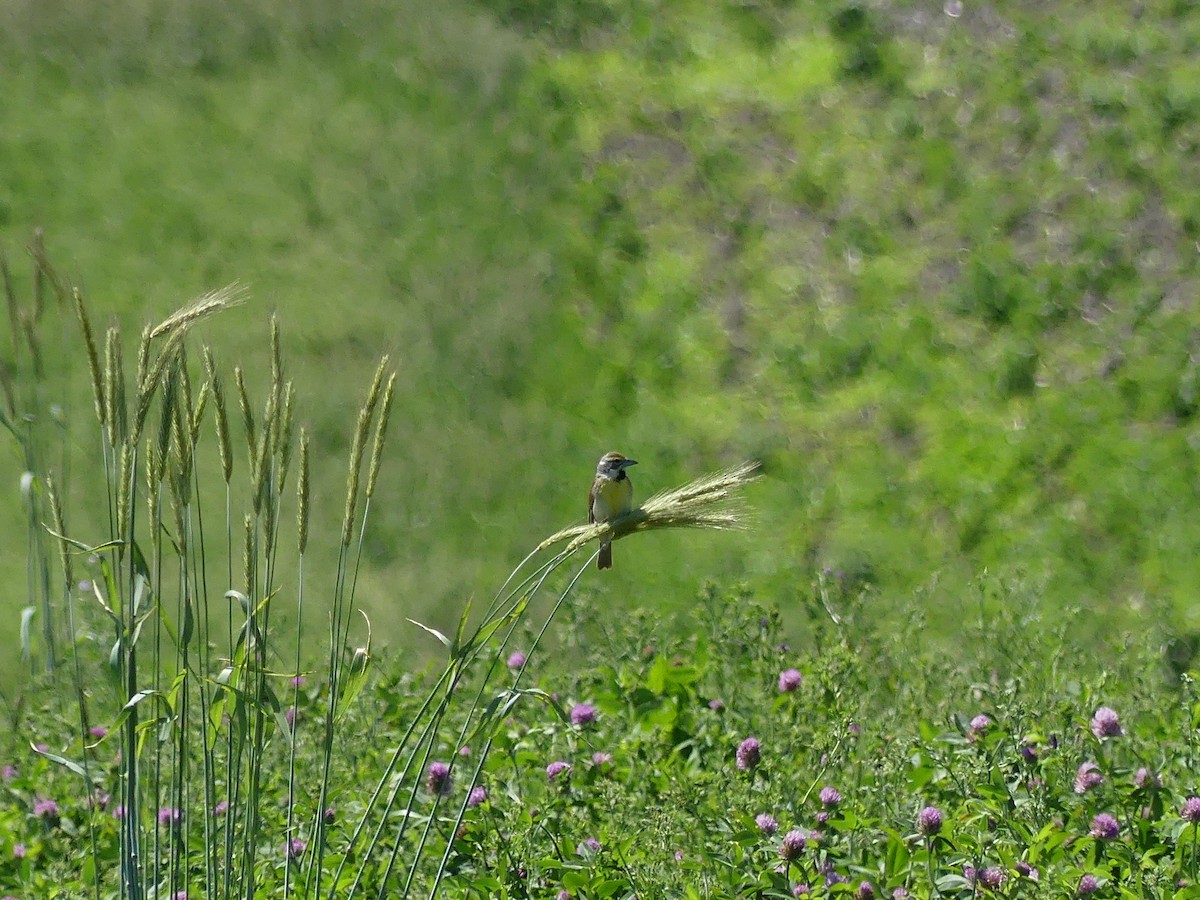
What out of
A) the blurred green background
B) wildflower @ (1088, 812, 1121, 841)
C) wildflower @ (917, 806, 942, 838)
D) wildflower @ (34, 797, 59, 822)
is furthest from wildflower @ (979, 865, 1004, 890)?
the blurred green background

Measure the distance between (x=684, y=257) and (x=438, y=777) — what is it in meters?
5.48

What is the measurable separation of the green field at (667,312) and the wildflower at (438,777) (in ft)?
0.90

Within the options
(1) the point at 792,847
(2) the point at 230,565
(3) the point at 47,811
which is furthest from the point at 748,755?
(3) the point at 47,811

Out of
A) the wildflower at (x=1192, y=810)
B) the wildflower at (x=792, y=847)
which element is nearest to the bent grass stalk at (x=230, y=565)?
the wildflower at (x=792, y=847)

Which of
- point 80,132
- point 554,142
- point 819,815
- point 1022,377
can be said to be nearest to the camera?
point 819,815

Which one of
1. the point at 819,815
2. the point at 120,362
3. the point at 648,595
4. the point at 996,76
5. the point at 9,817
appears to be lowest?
the point at 648,595

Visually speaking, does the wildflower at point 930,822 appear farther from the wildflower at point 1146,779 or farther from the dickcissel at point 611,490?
the dickcissel at point 611,490

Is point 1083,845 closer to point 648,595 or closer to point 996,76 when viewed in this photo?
point 648,595

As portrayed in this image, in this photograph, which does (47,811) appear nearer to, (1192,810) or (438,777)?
(438,777)

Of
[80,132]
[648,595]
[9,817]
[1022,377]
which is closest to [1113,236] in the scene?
[1022,377]

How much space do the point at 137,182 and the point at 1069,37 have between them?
596cm

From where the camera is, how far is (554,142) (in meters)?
9.57

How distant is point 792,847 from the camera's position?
309 centimetres

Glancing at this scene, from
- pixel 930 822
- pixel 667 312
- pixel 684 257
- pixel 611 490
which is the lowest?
pixel 667 312
